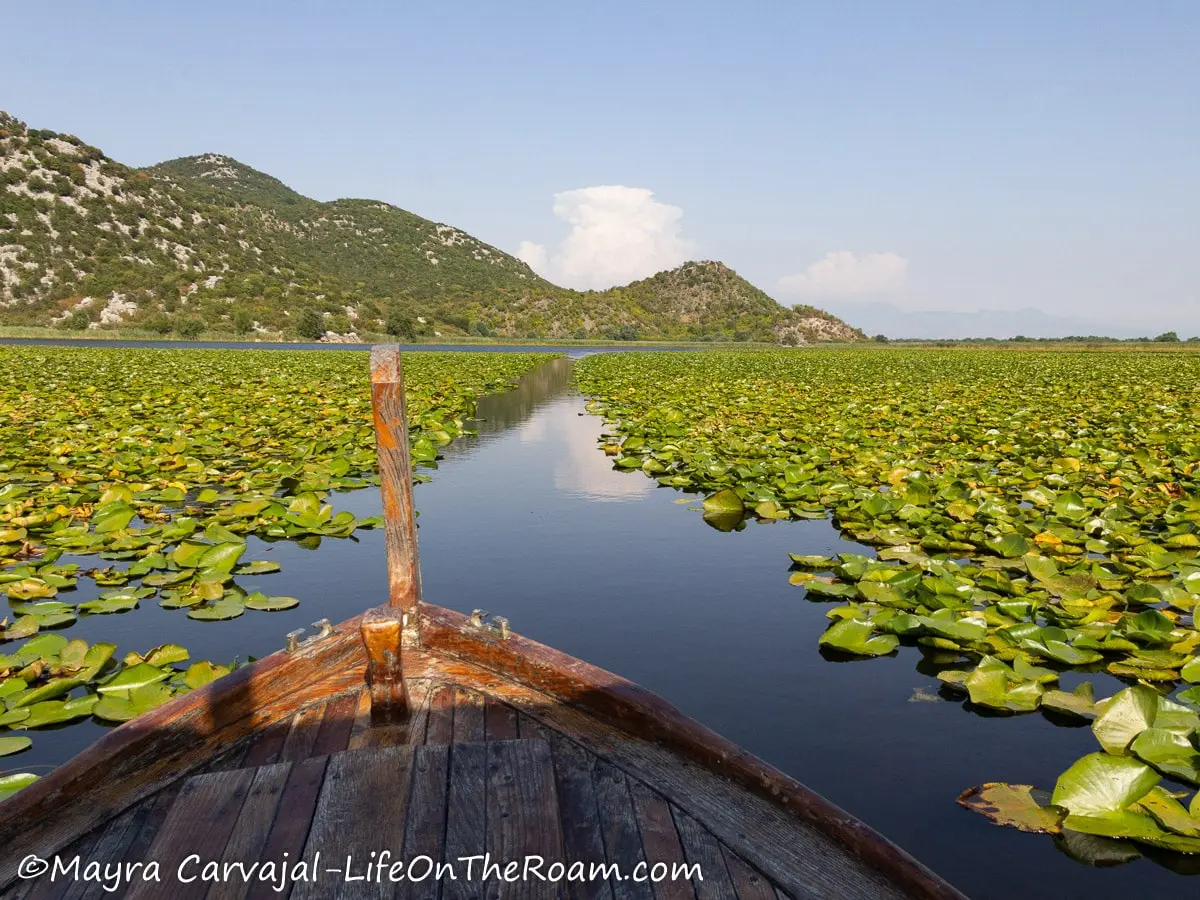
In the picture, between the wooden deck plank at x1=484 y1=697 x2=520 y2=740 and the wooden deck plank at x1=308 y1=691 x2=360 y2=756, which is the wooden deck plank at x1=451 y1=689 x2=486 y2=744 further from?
the wooden deck plank at x1=308 y1=691 x2=360 y2=756

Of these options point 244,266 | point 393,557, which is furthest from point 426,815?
point 244,266

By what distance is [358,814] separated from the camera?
1986mm

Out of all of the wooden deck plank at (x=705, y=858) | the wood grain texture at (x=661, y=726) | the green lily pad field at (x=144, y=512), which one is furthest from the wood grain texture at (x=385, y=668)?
the green lily pad field at (x=144, y=512)

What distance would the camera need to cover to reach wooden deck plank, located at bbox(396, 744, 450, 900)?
1.74 m

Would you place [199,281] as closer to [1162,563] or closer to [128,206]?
[128,206]

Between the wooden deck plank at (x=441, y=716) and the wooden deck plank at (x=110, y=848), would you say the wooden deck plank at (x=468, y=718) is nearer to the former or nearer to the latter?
the wooden deck plank at (x=441, y=716)

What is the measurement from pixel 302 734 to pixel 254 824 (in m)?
0.54

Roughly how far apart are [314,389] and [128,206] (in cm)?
7912

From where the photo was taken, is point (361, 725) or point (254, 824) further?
point (361, 725)

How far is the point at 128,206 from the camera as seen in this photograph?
77.8m

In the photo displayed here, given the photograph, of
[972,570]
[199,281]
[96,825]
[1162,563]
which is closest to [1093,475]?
[1162,563]

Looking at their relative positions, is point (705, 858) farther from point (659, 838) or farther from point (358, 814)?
point (358, 814)

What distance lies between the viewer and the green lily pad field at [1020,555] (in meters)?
2.94

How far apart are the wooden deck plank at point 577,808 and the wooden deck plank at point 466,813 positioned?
0.22 meters
